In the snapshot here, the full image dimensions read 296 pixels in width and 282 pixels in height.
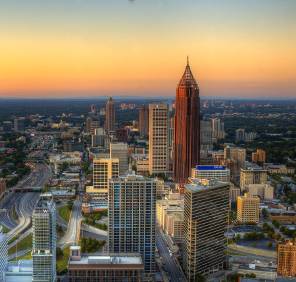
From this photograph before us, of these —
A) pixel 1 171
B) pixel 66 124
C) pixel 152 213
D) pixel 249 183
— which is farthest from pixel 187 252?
pixel 66 124

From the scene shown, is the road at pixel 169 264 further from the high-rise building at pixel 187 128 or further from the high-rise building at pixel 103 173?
the high-rise building at pixel 187 128

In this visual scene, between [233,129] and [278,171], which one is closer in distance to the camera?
[278,171]

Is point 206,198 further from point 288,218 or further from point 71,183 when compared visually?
point 71,183

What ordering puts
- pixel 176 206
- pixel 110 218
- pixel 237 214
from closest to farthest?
pixel 110 218 < pixel 176 206 < pixel 237 214

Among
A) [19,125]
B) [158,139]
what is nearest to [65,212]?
[158,139]

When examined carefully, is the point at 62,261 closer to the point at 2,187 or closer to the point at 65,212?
the point at 65,212

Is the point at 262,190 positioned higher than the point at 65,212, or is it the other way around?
the point at 262,190
